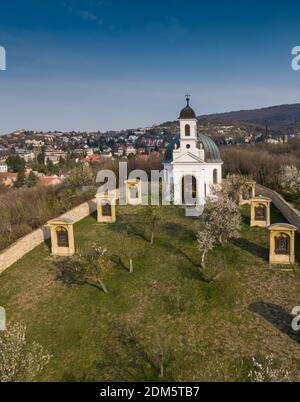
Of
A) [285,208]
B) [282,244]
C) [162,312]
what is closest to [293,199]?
[285,208]

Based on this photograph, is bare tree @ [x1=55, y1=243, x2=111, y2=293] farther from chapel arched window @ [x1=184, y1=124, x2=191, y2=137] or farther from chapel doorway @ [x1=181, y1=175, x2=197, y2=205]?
chapel arched window @ [x1=184, y1=124, x2=191, y2=137]

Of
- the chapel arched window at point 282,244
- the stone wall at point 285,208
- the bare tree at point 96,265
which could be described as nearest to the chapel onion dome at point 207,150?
the stone wall at point 285,208

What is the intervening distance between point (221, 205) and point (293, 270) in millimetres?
6233

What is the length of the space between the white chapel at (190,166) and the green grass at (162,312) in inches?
430

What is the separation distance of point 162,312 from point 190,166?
20.3 m

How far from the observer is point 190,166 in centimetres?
3603

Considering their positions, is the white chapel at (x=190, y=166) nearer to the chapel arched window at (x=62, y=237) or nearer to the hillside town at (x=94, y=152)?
the hillside town at (x=94, y=152)

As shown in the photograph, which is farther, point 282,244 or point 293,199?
point 293,199

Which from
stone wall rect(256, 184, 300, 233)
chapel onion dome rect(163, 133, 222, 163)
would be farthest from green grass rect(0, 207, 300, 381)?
chapel onion dome rect(163, 133, 222, 163)

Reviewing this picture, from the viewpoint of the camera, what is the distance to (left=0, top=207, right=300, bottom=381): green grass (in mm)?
14992

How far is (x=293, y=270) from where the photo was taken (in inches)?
840

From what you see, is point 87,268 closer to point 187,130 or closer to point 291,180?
point 187,130

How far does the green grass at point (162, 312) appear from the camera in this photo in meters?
15.0
